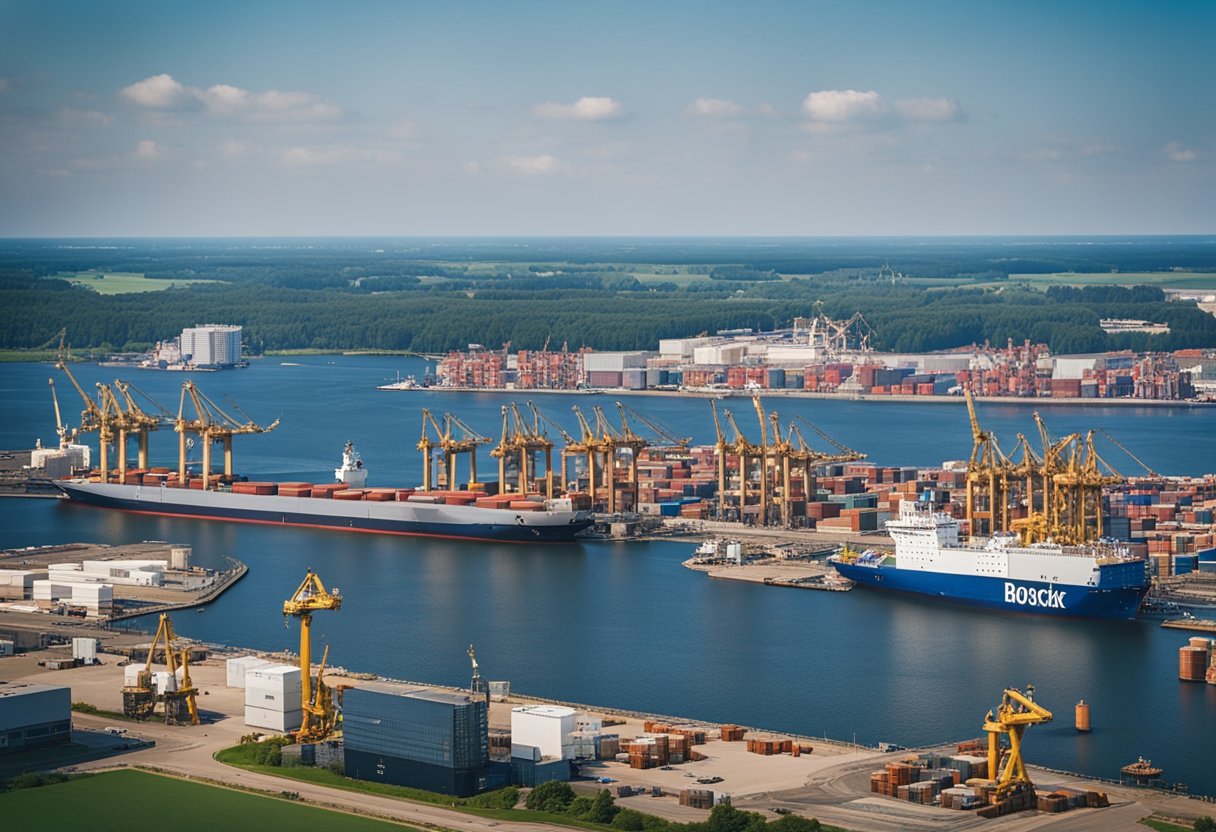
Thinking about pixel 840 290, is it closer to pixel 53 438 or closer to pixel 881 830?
pixel 53 438

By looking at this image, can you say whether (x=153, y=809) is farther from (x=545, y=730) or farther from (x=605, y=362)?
(x=605, y=362)

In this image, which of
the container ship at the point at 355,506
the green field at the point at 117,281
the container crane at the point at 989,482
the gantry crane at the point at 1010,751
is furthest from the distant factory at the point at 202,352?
the gantry crane at the point at 1010,751

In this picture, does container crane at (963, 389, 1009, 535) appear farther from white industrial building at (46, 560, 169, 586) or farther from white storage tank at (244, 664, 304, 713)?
white storage tank at (244, 664, 304, 713)

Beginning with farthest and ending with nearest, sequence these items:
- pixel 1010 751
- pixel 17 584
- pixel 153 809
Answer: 1. pixel 17 584
2. pixel 1010 751
3. pixel 153 809

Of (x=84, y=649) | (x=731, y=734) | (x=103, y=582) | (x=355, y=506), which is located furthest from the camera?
(x=355, y=506)

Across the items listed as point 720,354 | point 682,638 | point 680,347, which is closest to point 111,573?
point 682,638

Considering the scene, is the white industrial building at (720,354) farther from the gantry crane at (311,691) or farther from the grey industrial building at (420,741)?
the grey industrial building at (420,741)
